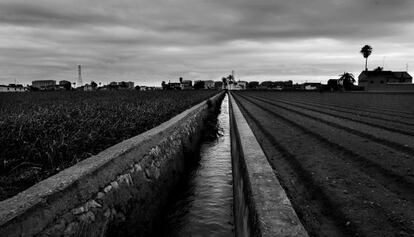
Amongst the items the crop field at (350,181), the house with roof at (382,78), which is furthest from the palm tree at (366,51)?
the crop field at (350,181)

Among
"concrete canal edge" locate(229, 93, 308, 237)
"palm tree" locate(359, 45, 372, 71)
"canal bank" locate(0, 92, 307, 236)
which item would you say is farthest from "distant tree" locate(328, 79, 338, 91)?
"concrete canal edge" locate(229, 93, 308, 237)

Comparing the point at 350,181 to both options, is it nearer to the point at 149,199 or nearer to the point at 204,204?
the point at 204,204

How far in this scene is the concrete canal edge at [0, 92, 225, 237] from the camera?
2654 millimetres

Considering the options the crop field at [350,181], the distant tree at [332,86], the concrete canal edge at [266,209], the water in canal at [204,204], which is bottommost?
the water in canal at [204,204]

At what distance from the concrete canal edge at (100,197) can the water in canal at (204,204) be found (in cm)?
42

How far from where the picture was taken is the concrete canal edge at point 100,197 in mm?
2654

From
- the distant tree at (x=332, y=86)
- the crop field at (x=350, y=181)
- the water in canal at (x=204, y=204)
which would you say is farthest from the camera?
the distant tree at (x=332, y=86)

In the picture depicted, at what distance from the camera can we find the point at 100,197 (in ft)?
12.0

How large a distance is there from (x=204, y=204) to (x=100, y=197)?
3.28m

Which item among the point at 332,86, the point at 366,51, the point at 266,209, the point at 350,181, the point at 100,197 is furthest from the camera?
the point at 366,51

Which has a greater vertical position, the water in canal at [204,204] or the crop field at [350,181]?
the crop field at [350,181]

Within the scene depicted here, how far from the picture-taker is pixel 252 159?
17.7 feet

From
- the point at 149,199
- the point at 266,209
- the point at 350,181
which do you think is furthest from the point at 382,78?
the point at 266,209

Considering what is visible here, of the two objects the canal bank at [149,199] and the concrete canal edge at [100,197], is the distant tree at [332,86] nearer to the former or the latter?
the canal bank at [149,199]
